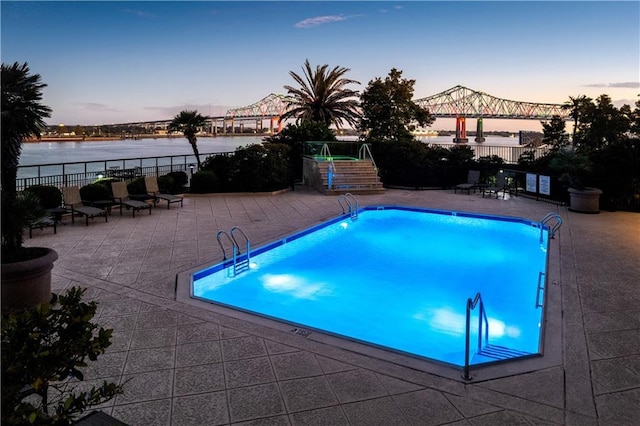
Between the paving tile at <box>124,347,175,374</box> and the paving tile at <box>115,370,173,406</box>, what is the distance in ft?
0.32

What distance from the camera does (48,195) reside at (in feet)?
39.1

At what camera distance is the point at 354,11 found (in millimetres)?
27375

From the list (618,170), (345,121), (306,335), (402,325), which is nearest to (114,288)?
(306,335)

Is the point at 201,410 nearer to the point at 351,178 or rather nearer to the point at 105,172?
the point at 105,172

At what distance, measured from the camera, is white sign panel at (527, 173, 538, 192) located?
15.8m

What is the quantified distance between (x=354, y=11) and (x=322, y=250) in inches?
843

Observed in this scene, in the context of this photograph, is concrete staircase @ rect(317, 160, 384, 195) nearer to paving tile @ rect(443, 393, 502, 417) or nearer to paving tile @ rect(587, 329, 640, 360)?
paving tile @ rect(587, 329, 640, 360)

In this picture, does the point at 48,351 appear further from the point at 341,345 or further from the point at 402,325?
the point at 402,325

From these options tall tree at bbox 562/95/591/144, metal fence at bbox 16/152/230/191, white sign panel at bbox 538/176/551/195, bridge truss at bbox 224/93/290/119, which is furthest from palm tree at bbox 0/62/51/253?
bridge truss at bbox 224/93/290/119

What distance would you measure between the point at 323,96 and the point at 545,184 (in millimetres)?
15314

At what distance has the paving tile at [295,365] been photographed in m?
4.30

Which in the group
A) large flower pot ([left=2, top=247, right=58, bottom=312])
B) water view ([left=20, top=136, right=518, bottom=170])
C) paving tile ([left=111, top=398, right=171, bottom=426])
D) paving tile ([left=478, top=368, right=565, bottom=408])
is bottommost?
paving tile ([left=111, top=398, right=171, bottom=426])

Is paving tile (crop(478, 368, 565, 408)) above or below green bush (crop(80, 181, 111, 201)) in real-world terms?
below

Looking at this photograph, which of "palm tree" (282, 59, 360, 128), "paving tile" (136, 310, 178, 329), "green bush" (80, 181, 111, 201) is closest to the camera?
"paving tile" (136, 310, 178, 329)
